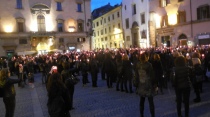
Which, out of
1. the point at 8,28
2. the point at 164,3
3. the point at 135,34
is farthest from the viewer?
the point at 135,34

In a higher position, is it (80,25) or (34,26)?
(80,25)

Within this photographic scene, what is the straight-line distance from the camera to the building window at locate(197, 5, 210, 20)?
3090cm

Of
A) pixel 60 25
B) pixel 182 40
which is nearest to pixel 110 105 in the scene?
pixel 182 40

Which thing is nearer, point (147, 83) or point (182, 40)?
point (147, 83)

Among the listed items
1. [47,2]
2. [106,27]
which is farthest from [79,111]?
[106,27]

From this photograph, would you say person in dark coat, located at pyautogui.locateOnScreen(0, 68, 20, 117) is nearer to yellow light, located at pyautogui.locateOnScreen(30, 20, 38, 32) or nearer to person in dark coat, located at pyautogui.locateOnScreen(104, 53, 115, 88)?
person in dark coat, located at pyautogui.locateOnScreen(104, 53, 115, 88)

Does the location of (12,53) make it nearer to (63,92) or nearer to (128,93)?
(128,93)

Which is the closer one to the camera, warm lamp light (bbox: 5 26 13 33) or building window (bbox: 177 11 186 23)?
building window (bbox: 177 11 186 23)

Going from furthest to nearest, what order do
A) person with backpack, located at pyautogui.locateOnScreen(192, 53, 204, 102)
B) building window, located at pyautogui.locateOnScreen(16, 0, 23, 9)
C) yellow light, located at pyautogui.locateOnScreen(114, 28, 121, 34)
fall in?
1. yellow light, located at pyautogui.locateOnScreen(114, 28, 121, 34)
2. building window, located at pyautogui.locateOnScreen(16, 0, 23, 9)
3. person with backpack, located at pyautogui.locateOnScreen(192, 53, 204, 102)

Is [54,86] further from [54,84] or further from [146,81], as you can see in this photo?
[146,81]

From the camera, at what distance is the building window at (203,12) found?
30.9m

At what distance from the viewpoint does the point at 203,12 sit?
31.5 m

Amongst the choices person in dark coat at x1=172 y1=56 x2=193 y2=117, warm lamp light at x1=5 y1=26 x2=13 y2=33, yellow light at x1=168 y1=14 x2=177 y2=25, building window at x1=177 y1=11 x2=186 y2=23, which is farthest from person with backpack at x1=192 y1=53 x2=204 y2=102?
warm lamp light at x1=5 y1=26 x2=13 y2=33

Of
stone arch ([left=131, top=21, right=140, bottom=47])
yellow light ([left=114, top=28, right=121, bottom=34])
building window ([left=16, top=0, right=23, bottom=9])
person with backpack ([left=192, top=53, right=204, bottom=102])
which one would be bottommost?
person with backpack ([left=192, top=53, right=204, bottom=102])
